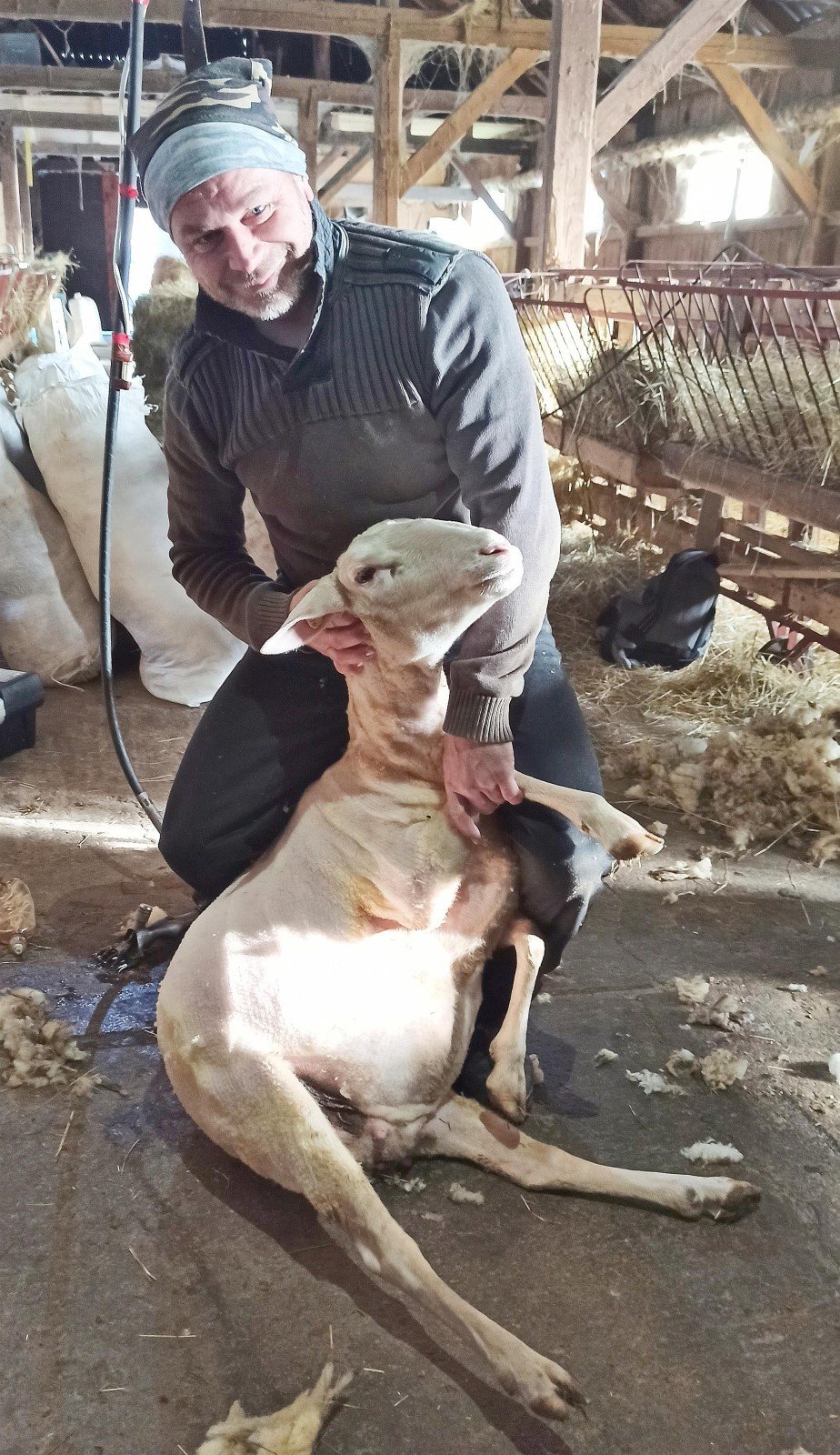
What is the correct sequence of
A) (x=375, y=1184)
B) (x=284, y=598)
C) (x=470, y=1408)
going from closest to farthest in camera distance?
(x=470, y=1408) → (x=375, y=1184) → (x=284, y=598)

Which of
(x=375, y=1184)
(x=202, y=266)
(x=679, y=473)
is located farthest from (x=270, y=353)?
(x=679, y=473)

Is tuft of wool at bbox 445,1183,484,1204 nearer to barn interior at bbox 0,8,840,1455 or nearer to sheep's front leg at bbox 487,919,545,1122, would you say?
barn interior at bbox 0,8,840,1455

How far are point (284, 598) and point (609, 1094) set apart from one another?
3.67 ft

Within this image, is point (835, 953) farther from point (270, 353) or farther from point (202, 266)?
point (202, 266)

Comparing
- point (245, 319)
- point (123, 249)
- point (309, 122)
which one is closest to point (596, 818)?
point (245, 319)

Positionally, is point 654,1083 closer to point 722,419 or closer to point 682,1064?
point 682,1064

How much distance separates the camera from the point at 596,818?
5.86 ft

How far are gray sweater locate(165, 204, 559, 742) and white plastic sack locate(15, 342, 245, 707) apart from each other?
2252 millimetres

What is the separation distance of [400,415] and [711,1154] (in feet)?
4.56

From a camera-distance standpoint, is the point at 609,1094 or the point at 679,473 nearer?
the point at 609,1094

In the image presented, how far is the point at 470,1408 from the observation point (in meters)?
1.43

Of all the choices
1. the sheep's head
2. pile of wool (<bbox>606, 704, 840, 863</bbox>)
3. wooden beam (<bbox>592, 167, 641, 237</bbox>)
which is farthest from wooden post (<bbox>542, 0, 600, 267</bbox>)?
wooden beam (<bbox>592, 167, 641, 237</bbox>)

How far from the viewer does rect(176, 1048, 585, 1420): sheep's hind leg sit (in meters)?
1.42

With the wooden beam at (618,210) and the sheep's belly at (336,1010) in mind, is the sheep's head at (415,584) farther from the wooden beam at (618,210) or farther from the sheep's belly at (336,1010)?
the wooden beam at (618,210)
